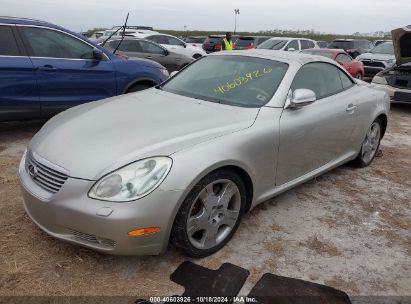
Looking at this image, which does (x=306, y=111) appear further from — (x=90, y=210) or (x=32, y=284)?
(x=32, y=284)

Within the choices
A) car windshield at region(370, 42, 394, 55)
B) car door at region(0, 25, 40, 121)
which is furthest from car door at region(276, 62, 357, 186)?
car windshield at region(370, 42, 394, 55)

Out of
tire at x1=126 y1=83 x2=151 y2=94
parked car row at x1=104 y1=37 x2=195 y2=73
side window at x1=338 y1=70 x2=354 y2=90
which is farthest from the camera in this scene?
parked car row at x1=104 y1=37 x2=195 y2=73

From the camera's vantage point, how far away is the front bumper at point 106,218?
8.48 feet

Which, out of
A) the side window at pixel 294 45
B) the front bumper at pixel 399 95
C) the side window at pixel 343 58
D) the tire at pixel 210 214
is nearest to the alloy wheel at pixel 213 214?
the tire at pixel 210 214

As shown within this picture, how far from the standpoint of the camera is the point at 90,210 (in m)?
2.59

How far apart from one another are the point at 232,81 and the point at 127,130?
1.31 metres

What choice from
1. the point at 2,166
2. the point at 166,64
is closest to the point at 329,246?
the point at 2,166

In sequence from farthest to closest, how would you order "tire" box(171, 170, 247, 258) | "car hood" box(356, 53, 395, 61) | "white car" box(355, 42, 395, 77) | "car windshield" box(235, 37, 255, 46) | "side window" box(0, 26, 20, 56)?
1. "car windshield" box(235, 37, 255, 46)
2. "car hood" box(356, 53, 395, 61)
3. "white car" box(355, 42, 395, 77)
4. "side window" box(0, 26, 20, 56)
5. "tire" box(171, 170, 247, 258)

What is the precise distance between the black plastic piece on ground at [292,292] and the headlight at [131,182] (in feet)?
3.28

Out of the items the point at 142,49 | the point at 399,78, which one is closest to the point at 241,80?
the point at 399,78

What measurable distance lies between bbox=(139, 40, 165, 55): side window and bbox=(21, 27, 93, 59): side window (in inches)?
267

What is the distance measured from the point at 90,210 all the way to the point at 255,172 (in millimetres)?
1357

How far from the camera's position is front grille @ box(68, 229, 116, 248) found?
267cm

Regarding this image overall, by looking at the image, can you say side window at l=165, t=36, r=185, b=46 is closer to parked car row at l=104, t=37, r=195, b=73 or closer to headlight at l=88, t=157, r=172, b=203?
parked car row at l=104, t=37, r=195, b=73
